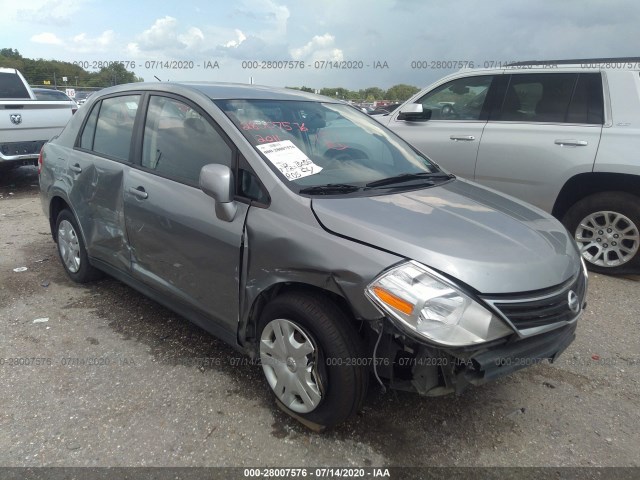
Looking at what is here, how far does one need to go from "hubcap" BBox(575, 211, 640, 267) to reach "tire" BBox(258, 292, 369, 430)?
11.3 ft

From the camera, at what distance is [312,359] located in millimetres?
2365

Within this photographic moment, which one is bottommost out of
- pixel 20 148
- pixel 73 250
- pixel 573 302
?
pixel 73 250

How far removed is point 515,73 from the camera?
5.17 metres

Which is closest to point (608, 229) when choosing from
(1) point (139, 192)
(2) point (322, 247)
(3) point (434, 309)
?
(3) point (434, 309)

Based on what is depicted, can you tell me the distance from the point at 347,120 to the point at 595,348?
231 cm

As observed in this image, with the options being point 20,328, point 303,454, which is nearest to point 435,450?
point 303,454

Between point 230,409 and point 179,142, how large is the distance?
1616 millimetres

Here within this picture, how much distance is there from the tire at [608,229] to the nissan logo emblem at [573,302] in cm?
258

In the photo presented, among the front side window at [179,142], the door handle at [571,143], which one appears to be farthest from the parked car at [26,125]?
the door handle at [571,143]

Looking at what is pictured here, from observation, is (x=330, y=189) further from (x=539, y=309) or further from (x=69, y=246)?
(x=69, y=246)

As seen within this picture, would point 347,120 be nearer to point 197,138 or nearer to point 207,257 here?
point 197,138

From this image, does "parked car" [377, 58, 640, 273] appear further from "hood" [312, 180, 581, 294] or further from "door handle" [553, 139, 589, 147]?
"hood" [312, 180, 581, 294]

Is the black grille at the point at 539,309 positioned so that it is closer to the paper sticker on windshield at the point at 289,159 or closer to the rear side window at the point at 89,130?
the paper sticker on windshield at the point at 289,159

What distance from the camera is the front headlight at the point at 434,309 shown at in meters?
2.03
